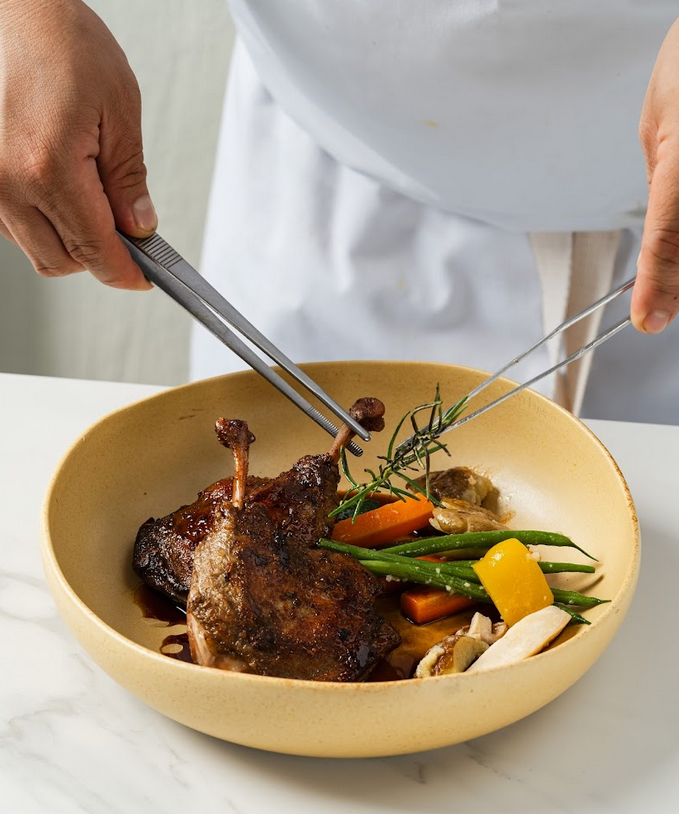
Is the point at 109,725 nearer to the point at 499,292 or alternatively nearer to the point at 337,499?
the point at 337,499

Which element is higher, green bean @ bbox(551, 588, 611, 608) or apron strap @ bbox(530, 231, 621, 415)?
apron strap @ bbox(530, 231, 621, 415)

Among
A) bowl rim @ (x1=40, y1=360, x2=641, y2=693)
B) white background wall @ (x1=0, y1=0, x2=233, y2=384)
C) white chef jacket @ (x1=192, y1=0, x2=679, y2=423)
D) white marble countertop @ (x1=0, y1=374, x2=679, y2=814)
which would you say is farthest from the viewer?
white background wall @ (x1=0, y1=0, x2=233, y2=384)

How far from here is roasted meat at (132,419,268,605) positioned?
4.04 feet

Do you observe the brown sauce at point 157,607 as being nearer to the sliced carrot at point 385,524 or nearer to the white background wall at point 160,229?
the sliced carrot at point 385,524

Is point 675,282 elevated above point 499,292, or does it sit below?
above

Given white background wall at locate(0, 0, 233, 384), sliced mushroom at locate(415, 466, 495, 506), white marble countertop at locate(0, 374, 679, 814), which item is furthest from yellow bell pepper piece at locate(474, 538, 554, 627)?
white background wall at locate(0, 0, 233, 384)

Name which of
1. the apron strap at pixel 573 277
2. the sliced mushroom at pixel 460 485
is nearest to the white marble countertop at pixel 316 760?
the sliced mushroom at pixel 460 485

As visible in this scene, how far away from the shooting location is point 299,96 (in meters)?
1.75

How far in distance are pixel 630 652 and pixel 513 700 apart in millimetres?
333

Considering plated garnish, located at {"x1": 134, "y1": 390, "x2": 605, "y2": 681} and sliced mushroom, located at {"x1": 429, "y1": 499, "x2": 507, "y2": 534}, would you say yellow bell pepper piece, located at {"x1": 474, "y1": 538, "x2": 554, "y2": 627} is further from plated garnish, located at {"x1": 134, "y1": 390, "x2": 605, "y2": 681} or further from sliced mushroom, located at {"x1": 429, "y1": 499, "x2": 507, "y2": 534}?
sliced mushroom, located at {"x1": 429, "y1": 499, "x2": 507, "y2": 534}

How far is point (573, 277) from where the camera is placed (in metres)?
1.85

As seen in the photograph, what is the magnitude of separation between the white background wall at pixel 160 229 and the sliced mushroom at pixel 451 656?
243 centimetres

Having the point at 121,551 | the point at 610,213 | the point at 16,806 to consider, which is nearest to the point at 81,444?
the point at 121,551

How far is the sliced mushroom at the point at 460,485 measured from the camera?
4.68 ft
